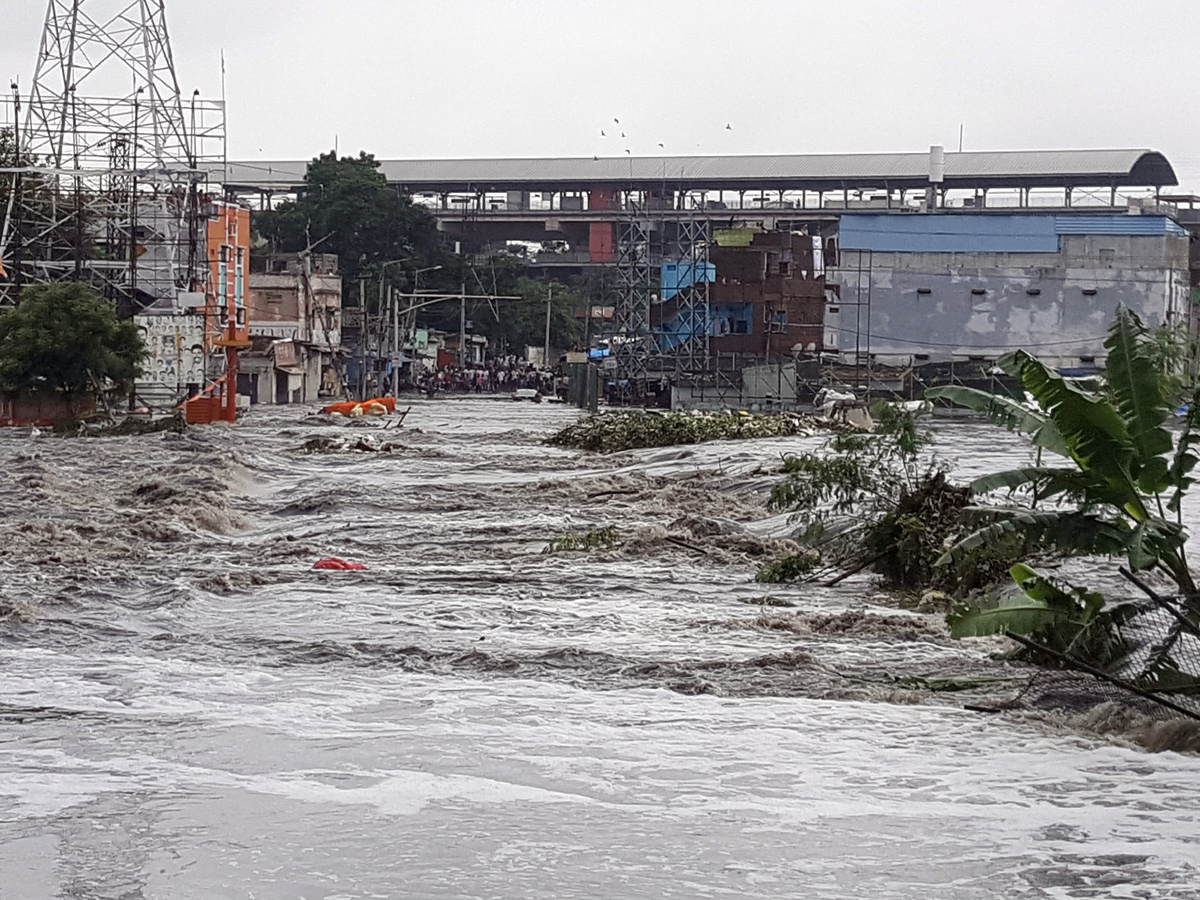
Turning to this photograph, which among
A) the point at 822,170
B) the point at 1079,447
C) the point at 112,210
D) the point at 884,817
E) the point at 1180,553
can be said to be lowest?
the point at 884,817

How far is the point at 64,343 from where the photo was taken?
3959cm

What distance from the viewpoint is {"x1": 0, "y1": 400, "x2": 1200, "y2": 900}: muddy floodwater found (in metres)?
6.66

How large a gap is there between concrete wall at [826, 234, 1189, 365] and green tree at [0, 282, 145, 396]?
3267cm

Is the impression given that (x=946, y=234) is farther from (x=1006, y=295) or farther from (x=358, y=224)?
(x=358, y=224)

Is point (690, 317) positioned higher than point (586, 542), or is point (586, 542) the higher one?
point (690, 317)

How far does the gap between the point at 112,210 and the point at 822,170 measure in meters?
47.7

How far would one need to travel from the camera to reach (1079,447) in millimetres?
9461

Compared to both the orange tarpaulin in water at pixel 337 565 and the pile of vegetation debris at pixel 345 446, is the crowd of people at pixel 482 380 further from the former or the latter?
the orange tarpaulin in water at pixel 337 565

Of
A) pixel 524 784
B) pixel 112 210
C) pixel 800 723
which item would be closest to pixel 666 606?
pixel 800 723

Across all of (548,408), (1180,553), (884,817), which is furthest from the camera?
(548,408)

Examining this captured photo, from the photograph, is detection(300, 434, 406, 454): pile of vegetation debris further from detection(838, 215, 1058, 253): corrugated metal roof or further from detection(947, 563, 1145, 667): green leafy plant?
detection(838, 215, 1058, 253): corrugated metal roof

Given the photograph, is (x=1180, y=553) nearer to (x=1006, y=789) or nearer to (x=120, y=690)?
(x=1006, y=789)

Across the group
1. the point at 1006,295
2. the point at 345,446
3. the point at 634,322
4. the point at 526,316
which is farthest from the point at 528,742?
the point at 526,316

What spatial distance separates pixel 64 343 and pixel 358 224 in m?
51.3
